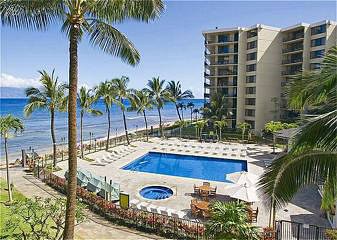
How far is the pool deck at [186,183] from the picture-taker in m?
14.6

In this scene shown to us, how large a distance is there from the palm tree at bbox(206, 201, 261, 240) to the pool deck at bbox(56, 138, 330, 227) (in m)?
0.93

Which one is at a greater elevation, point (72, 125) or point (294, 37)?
point (294, 37)

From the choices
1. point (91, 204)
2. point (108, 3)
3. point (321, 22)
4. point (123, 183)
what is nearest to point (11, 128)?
point (91, 204)

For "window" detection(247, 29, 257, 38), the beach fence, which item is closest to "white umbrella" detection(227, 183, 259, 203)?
the beach fence

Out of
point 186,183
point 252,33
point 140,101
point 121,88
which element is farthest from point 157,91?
point 186,183

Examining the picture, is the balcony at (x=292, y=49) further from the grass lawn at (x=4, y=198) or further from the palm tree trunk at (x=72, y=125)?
the palm tree trunk at (x=72, y=125)

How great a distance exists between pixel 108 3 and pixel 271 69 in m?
42.5

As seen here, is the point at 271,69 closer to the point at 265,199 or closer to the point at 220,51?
the point at 220,51

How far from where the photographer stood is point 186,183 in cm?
2078

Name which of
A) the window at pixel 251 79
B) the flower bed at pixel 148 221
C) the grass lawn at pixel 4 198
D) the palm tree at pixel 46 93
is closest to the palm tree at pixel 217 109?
the window at pixel 251 79

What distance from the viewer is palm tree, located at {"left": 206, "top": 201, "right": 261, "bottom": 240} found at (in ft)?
27.9

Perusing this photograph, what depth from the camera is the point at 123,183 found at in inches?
806

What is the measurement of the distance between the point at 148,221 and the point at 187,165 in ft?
52.8

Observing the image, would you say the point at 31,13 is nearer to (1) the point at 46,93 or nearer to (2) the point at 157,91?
(1) the point at 46,93
